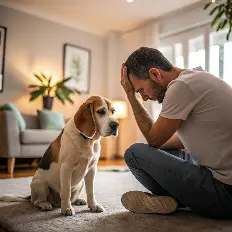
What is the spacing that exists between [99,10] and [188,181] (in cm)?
433

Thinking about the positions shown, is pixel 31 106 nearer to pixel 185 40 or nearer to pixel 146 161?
pixel 185 40

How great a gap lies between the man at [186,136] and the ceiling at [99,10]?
362cm

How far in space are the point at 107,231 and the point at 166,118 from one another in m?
0.55

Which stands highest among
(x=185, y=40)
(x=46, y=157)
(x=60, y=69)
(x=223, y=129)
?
(x=185, y=40)

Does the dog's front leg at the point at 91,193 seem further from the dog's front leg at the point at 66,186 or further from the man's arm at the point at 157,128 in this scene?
the man's arm at the point at 157,128

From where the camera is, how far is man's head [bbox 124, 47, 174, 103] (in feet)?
4.57

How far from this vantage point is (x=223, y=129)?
1.23 m

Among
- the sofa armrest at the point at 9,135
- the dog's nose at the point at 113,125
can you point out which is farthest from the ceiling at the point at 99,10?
the dog's nose at the point at 113,125

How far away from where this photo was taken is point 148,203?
1.45 m

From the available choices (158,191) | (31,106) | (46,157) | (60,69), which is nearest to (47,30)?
(60,69)

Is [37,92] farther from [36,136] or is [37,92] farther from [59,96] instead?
[36,136]

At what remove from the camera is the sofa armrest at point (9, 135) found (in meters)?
3.58

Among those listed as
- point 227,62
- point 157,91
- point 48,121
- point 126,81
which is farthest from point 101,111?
point 227,62

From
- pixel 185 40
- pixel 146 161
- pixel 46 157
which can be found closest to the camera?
pixel 146 161
